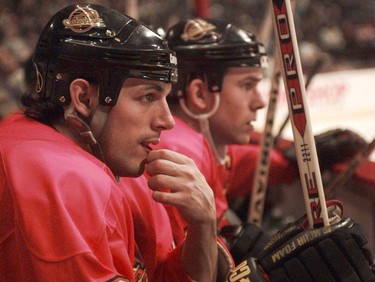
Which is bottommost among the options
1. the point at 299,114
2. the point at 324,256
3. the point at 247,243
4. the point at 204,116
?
the point at 247,243

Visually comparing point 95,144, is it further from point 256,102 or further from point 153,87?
point 256,102

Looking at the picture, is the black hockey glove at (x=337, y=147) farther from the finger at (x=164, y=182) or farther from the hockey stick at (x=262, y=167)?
the finger at (x=164, y=182)

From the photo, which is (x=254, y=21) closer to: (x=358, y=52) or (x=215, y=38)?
(x=358, y=52)

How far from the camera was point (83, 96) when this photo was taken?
135cm

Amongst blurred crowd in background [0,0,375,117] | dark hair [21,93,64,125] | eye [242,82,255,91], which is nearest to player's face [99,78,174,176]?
dark hair [21,93,64,125]

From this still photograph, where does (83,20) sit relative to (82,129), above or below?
above

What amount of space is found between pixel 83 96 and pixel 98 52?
0.09m

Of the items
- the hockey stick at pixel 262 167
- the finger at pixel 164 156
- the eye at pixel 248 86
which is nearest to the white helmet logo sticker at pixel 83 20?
the finger at pixel 164 156

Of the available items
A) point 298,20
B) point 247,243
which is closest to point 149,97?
point 247,243

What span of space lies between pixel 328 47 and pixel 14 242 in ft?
23.9

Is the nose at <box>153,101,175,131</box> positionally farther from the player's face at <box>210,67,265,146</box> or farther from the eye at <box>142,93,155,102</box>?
the player's face at <box>210,67,265,146</box>

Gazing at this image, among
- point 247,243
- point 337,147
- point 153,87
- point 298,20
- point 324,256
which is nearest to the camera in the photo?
point 324,256

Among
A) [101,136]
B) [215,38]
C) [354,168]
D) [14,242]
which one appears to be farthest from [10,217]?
[354,168]

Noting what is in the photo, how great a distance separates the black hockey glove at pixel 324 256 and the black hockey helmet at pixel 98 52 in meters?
0.40
